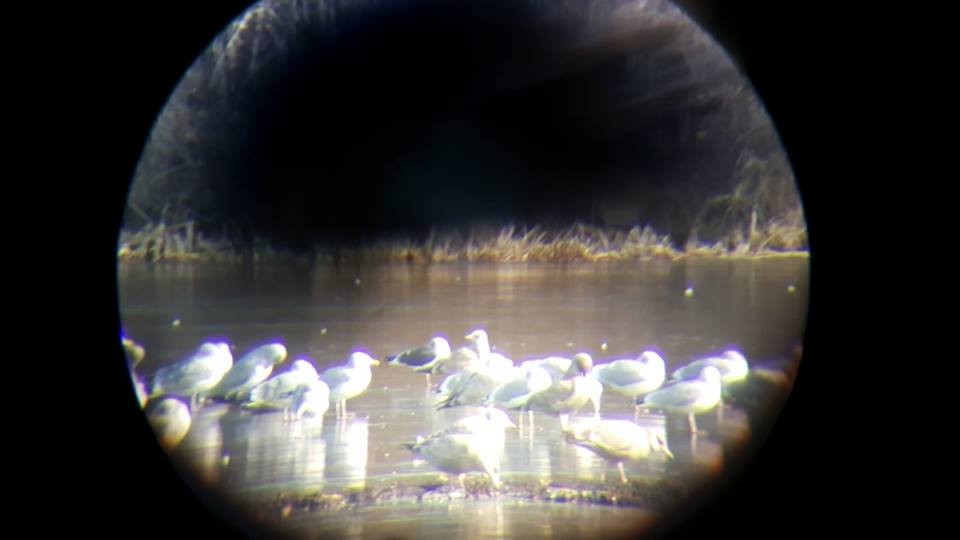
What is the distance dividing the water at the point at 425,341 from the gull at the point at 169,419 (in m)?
0.03

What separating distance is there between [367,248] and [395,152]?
251mm

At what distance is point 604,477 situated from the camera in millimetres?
2281

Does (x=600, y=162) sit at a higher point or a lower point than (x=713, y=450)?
higher

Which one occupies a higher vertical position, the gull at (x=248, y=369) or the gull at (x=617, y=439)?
the gull at (x=248, y=369)

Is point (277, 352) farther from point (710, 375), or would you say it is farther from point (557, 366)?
point (710, 375)

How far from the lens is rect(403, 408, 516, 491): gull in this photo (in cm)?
222

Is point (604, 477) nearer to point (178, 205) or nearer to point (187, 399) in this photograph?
point (187, 399)

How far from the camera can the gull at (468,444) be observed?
2221mm

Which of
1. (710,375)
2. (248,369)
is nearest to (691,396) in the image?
(710,375)

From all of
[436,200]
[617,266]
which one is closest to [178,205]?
[436,200]

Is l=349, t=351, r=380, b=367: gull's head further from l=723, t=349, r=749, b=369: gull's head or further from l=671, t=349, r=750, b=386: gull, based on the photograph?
l=723, t=349, r=749, b=369: gull's head

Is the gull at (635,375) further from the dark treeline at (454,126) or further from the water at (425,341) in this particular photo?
the dark treeline at (454,126)

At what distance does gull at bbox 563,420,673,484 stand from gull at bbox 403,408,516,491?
0.55ft

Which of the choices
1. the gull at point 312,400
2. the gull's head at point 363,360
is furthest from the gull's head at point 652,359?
the gull at point 312,400
